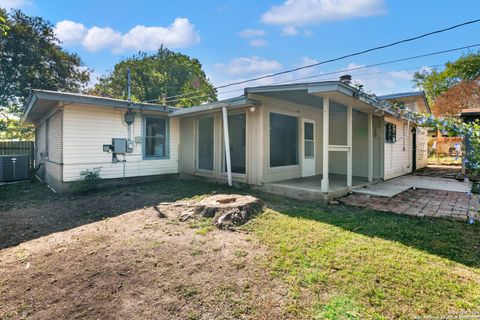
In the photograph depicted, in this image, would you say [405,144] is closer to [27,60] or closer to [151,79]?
[27,60]

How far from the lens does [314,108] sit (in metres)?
8.43

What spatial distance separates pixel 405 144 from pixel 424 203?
6046 millimetres

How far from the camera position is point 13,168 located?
8.83 metres

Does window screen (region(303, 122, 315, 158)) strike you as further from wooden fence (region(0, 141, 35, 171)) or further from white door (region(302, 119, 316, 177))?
wooden fence (region(0, 141, 35, 171))

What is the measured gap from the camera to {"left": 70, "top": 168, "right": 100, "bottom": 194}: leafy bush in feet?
21.9

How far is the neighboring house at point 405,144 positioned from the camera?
28.7ft

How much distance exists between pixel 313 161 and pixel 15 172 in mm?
10471

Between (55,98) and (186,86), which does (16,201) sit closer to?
(55,98)

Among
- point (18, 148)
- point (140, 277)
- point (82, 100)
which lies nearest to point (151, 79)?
point (18, 148)

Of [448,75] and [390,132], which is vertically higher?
[448,75]

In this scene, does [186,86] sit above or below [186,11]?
above

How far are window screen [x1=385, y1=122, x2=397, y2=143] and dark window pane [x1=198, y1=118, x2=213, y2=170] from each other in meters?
5.87

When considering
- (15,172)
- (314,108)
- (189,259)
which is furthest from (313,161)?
(15,172)

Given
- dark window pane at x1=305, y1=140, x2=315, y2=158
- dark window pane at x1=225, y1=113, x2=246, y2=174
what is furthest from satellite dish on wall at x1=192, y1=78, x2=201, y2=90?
dark window pane at x1=305, y1=140, x2=315, y2=158
